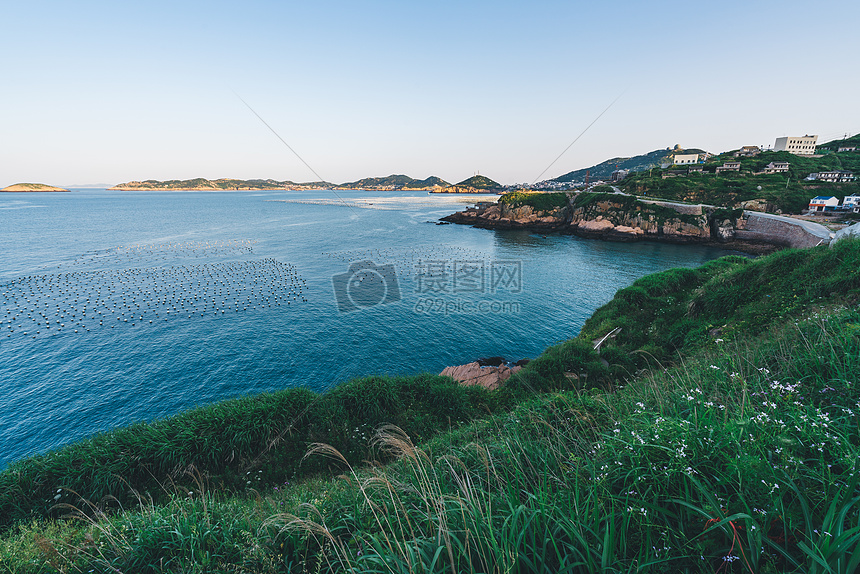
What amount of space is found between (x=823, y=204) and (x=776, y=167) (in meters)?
39.9

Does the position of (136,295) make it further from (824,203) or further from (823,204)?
(823,204)

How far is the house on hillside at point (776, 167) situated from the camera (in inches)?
3287

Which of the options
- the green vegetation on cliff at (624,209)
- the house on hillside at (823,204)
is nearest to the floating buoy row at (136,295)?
the green vegetation on cliff at (624,209)

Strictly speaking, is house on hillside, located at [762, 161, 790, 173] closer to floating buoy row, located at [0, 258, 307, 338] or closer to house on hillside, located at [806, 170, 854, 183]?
house on hillside, located at [806, 170, 854, 183]

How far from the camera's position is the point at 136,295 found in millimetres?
34781

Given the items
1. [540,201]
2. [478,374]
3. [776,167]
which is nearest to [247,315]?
[478,374]

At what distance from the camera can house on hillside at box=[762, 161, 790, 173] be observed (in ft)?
274


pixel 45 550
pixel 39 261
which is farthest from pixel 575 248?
pixel 39 261

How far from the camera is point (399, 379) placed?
49.8 feet

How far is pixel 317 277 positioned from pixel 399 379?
103ft

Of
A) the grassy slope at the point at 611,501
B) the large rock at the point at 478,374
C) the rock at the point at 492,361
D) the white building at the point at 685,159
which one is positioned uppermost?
the white building at the point at 685,159

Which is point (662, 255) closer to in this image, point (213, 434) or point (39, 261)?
point (213, 434)

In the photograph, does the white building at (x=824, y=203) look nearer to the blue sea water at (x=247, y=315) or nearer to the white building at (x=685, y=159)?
the blue sea water at (x=247, y=315)

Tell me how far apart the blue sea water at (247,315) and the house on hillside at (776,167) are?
2247 inches
